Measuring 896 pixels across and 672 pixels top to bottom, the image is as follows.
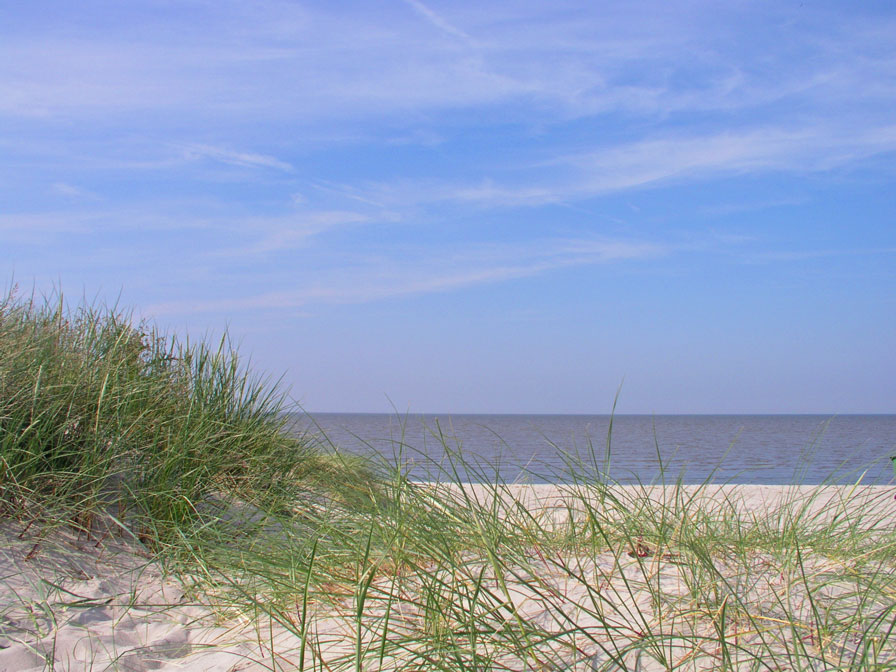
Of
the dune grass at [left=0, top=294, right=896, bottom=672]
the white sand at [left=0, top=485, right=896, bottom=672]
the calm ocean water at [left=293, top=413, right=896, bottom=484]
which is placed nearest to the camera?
the dune grass at [left=0, top=294, right=896, bottom=672]

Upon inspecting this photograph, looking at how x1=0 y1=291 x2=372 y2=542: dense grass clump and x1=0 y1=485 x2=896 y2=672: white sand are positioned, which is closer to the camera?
x1=0 y1=485 x2=896 y2=672: white sand

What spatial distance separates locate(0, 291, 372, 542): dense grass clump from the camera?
346 cm

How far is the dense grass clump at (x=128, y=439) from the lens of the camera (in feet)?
11.4

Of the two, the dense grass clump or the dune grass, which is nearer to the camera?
the dune grass

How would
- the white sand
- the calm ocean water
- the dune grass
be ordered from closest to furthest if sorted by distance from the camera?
the dune grass
the white sand
the calm ocean water

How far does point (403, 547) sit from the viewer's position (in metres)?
2.30

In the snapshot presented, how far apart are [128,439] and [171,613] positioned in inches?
51.1

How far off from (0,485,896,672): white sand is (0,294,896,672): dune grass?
2 centimetres

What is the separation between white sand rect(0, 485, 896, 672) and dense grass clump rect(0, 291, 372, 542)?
0.26m

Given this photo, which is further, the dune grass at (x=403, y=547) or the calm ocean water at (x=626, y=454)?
the calm ocean water at (x=626, y=454)

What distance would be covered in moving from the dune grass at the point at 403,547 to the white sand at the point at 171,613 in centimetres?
2

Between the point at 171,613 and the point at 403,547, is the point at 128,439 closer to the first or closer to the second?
the point at 171,613

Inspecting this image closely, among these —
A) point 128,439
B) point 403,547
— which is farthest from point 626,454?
point 403,547

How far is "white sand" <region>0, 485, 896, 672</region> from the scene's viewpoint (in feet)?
6.88
